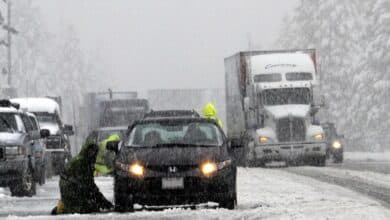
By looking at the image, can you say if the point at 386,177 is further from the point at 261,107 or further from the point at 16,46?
the point at 16,46

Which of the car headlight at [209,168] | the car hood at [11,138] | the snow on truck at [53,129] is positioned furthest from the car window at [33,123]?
the car headlight at [209,168]

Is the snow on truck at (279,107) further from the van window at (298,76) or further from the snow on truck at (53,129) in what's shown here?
the snow on truck at (53,129)

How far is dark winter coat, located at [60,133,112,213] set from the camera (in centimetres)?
1578

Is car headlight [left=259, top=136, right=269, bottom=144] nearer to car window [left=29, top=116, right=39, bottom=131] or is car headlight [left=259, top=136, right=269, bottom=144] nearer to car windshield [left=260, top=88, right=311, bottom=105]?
car windshield [left=260, top=88, right=311, bottom=105]

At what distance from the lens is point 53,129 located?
1284 inches

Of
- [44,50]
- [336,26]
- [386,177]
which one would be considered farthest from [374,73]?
[44,50]

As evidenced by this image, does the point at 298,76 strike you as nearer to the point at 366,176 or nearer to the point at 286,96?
the point at 286,96

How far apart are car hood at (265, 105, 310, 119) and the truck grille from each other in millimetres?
168

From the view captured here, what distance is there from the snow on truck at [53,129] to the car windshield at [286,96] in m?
6.82

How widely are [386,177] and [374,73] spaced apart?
126 ft

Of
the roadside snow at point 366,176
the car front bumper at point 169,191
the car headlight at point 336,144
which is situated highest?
the car front bumper at point 169,191

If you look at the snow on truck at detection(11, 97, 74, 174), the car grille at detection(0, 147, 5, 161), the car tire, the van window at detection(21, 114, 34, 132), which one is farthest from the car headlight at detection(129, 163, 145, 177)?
the snow on truck at detection(11, 97, 74, 174)

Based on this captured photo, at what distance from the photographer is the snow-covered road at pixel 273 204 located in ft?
46.2

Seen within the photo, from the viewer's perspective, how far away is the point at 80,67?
12631cm
